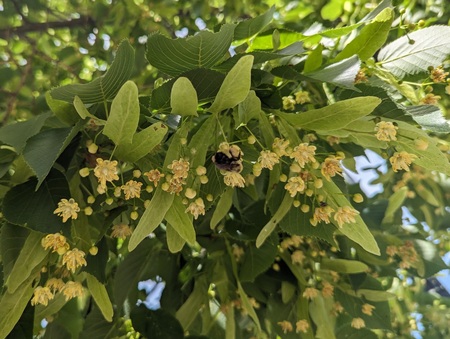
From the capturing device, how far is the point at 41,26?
1.63 meters

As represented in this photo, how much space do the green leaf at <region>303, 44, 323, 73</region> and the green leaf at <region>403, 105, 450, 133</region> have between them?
12cm

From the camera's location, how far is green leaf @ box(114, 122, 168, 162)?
1.67 ft

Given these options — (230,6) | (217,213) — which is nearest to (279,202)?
(217,213)

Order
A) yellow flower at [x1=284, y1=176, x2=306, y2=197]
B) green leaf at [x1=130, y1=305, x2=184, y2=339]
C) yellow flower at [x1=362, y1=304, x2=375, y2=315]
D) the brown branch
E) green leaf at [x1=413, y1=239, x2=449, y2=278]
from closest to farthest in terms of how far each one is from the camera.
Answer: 1. yellow flower at [x1=284, y1=176, x2=306, y2=197]
2. green leaf at [x1=130, y1=305, x2=184, y2=339]
3. yellow flower at [x1=362, y1=304, x2=375, y2=315]
4. green leaf at [x1=413, y1=239, x2=449, y2=278]
5. the brown branch

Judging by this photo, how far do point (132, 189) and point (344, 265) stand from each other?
432mm

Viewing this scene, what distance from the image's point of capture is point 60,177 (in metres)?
0.58

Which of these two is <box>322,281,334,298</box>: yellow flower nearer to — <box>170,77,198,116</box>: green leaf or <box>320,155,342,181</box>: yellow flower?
<box>320,155,342,181</box>: yellow flower

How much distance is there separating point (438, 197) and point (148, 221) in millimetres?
964

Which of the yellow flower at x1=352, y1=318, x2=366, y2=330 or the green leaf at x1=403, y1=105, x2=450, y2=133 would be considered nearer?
the green leaf at x1=403, y1=105, x2=450, y2=133

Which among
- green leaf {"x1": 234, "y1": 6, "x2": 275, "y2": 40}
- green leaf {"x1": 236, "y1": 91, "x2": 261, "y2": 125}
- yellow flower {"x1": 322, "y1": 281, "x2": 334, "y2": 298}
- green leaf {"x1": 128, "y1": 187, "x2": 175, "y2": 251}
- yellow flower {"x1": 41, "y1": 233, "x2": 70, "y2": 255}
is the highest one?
green leaf {"x1": 234, "y1": 6, "x2": 275, "y2": 40}

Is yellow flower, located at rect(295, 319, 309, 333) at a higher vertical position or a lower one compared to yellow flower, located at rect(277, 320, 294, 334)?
higher

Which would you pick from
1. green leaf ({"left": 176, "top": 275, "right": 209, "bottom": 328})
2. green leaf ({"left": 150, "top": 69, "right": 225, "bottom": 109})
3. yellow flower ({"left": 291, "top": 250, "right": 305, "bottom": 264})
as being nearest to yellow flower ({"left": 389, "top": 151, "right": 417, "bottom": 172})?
green leaf ({"left": 150, "top": 69, "right": 225, "bottom": 109})

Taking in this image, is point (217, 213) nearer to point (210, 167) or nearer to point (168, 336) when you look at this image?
point (210, 167)

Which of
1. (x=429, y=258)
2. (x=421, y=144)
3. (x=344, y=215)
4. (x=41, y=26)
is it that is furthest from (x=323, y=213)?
(x=41, y=26)
